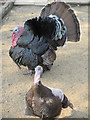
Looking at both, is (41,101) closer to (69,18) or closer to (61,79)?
(61,79)

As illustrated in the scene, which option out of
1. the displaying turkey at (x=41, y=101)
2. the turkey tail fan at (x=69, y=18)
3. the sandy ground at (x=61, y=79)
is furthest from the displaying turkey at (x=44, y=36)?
the displaying turkey at (x=41, y=101)

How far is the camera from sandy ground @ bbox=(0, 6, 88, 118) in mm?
3941

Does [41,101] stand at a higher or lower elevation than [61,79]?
higher

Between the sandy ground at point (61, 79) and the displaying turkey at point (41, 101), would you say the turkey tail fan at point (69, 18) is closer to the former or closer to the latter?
the sandy ground at point (61, 79)

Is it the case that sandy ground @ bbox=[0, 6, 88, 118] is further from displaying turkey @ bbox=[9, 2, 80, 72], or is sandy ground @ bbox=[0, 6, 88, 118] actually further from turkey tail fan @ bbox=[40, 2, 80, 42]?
turkey tail fan @ bbox=[40, 2, 80, 42]

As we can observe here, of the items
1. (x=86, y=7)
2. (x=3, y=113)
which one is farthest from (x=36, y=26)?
(x=86, y=7)

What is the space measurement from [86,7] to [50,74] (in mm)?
3084

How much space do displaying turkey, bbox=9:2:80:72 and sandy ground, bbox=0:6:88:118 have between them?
233mm

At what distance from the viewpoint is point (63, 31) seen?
14.8ft

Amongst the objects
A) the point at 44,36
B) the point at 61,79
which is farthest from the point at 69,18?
the point at 61,79

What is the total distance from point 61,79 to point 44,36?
0.65 m

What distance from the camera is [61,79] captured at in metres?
4.59

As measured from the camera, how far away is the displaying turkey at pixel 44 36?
443 cm

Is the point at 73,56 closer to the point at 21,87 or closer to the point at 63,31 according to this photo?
the point at 63,31
